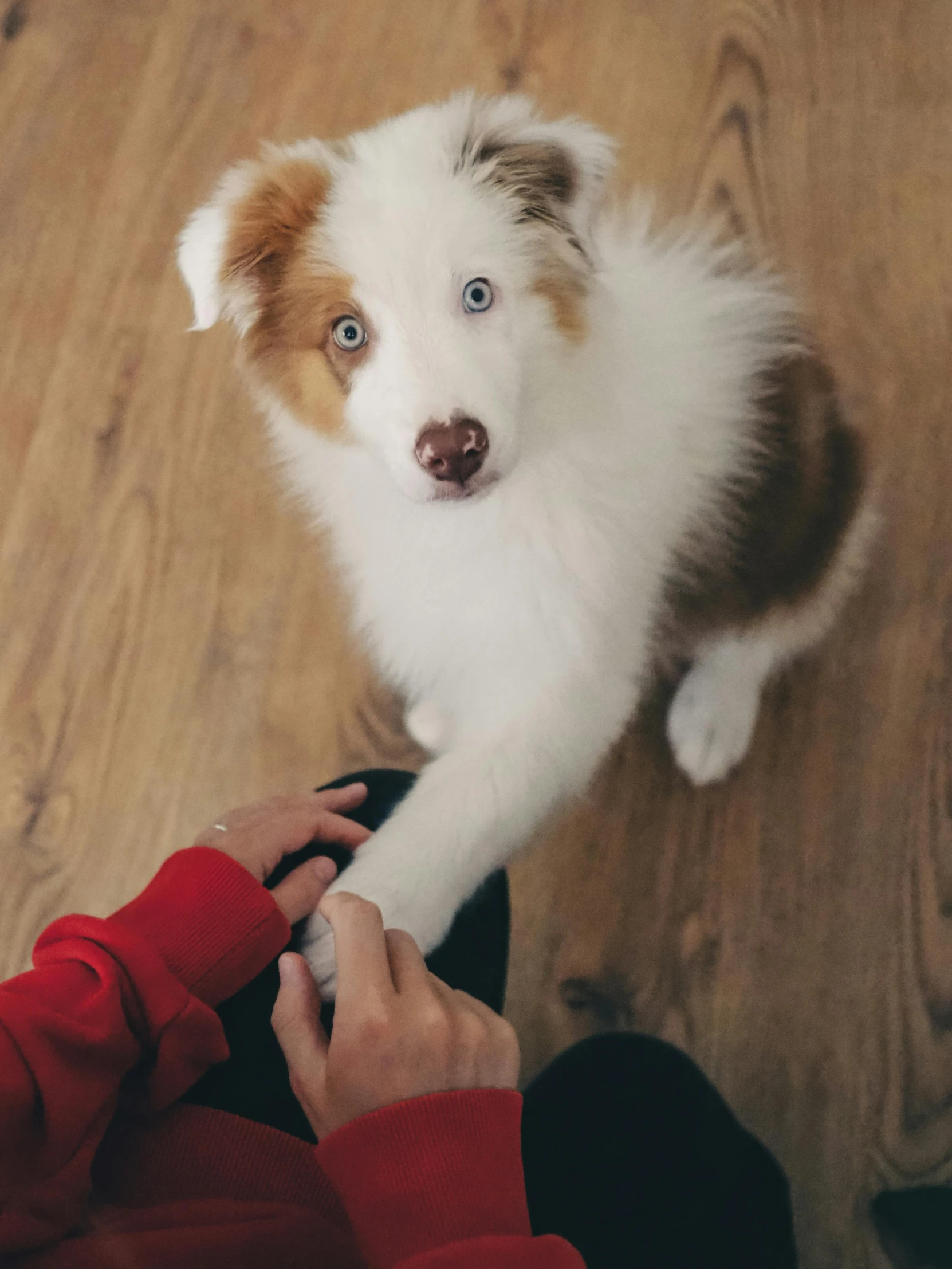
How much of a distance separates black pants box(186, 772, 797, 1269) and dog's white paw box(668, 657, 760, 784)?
0.56 meters

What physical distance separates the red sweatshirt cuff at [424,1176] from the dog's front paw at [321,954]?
1.07 ft

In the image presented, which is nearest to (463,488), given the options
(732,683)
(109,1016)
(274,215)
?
(274,215)

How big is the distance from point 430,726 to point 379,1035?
94 centimetres

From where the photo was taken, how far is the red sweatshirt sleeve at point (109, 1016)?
956 millimetres

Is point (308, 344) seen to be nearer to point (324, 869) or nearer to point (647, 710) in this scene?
point (324, 869)

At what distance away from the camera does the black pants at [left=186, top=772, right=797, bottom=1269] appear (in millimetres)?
1191

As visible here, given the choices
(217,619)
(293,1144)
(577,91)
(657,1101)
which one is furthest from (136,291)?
(657,1101)

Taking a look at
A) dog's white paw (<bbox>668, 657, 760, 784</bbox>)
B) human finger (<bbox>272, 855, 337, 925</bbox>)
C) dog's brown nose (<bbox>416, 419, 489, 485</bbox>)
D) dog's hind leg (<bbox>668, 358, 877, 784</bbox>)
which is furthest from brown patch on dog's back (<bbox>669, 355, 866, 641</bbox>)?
human finger (<bbox>272, 855, 337, 925</bbox>)

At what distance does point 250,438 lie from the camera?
216 centimetres

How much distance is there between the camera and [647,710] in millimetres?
1878

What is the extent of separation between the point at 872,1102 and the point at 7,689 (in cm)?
197

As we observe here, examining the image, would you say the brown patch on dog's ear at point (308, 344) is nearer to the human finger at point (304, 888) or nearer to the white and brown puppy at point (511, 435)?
the white and brown puppy at point (511, 435)

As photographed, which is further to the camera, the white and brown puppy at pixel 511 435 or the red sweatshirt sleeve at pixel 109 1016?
the white and brown puppy at pixel 511 435

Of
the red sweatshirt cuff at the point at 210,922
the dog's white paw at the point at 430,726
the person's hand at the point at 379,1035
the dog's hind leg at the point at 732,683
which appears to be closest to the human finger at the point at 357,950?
the person's hand at the point at 379,1035
